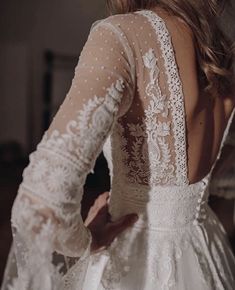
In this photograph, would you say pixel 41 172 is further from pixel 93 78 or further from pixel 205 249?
pixel 205 249

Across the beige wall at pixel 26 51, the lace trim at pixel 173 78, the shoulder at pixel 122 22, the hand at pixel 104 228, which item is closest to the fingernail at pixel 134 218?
the hand at pixel 104 228

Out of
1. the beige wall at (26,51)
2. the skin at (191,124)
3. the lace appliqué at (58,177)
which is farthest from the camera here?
the beige wall at (26,51)

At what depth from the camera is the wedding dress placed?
22.0 inches

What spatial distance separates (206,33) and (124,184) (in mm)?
248

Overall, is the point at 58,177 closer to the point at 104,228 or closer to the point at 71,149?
the point at 71,149

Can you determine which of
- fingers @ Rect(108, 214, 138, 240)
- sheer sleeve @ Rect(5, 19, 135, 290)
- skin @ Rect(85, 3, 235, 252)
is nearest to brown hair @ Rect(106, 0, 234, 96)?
skin @ Rect(85, 3, 235, 252)

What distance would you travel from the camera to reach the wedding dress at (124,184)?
22.0 inches

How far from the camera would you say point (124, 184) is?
73 cm

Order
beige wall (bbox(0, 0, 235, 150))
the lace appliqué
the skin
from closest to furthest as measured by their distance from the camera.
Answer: the lace appliqué < the skin < beige wall (bbox(0, 0, 235, 150))

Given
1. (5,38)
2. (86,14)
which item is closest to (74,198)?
(86,14)

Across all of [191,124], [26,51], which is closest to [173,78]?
[191,124]

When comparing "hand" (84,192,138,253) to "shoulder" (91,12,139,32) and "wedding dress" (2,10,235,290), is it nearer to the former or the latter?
"wedding dress" (2,10,235,290)

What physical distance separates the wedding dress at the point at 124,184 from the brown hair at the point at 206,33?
5 cm

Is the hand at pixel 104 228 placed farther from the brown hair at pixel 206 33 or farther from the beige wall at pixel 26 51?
the beige wall at pixel 26 51
